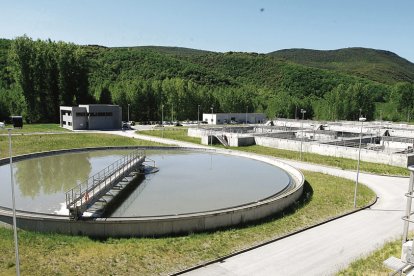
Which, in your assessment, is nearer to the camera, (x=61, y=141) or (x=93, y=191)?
(x=93, y=191)

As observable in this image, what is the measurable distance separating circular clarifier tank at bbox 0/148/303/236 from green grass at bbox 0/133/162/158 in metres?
8.72

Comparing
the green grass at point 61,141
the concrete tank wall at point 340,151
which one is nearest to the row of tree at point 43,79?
the green grass at point 61,141

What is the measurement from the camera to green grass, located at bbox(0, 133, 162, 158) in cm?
4366

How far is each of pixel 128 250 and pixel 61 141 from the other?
126ft

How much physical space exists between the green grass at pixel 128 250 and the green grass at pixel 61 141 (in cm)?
2924

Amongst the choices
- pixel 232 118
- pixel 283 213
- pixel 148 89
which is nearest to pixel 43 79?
pixel 148 89

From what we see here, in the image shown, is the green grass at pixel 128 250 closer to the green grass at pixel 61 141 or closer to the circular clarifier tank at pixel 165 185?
the circular clarifier tank at pixel 165 185

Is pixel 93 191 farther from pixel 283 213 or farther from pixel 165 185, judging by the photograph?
pixel 283 213

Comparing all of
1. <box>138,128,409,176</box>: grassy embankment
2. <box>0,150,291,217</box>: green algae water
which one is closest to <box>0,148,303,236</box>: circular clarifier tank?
<box>0,150,291,217</box>: green algae water

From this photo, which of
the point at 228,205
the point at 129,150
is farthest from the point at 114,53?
the point at 228,205

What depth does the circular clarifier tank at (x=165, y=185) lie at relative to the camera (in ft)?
62.8

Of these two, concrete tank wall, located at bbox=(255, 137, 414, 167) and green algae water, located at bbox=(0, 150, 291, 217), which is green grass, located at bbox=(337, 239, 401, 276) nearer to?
green algae water, located at bbox=(0, 150, 291, 217)

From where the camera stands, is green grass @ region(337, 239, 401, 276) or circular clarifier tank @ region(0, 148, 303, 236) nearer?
green grass @ region(337, 239, 401, 276)

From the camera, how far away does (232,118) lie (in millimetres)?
87062
